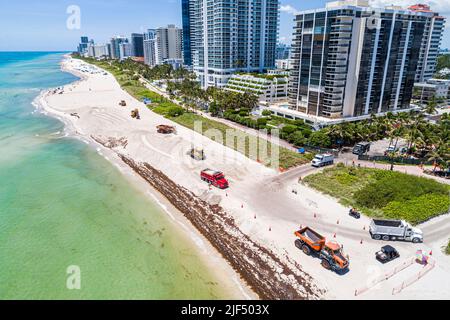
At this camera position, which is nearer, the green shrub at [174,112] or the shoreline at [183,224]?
the shoreline at [183,224]

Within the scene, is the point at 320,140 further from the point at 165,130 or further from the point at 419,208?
the point at 165,130

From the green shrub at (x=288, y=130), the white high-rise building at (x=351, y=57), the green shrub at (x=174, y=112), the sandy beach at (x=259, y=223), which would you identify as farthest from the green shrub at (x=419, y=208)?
the green shrub at (x=174, y=112)

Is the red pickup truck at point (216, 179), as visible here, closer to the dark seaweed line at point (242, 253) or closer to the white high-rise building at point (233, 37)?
the dark seaweed line at point (242, 253)

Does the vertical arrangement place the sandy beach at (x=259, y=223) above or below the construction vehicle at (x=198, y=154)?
below

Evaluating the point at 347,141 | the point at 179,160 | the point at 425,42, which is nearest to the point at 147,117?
the point at 179,160

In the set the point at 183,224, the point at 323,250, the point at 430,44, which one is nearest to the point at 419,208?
the point at 323,250

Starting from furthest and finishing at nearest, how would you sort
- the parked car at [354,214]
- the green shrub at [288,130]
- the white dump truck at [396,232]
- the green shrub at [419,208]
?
the green shrub at [288,130] → the parked car at [354,214] → the green shrub at [419,208] → the white dump truck at [396,232]

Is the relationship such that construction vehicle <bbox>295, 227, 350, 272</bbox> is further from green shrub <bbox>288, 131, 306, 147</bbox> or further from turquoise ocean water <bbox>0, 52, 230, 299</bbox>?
green shrub <bbox>288, 131, 306, 147</bbox>
